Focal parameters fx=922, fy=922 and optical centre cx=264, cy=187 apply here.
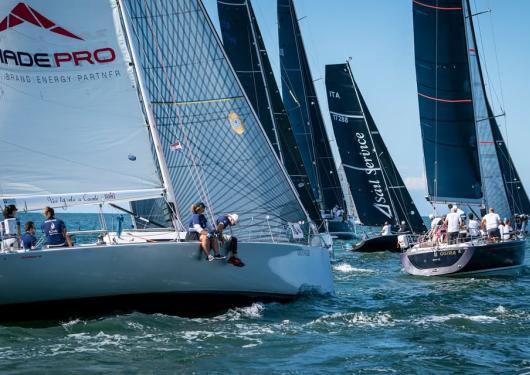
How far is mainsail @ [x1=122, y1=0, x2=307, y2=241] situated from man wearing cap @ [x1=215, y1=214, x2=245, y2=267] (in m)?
1.13

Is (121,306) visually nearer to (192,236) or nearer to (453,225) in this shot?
(192,236)

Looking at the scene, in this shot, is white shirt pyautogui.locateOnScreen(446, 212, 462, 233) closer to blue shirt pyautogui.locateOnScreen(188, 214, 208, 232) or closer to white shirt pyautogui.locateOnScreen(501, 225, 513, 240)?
white shirt pyautogui.locateOnScreen(501, 225, 513, 240)

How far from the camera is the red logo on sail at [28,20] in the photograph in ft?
50.2

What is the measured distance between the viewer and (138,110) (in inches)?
629

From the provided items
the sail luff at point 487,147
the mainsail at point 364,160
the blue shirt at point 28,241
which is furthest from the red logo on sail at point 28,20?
the mainsail at point 364,160

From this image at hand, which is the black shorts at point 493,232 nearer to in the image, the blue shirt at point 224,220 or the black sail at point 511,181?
the blue shirt at point 224,220

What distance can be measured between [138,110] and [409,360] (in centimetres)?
672

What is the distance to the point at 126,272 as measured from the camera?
14398 mm

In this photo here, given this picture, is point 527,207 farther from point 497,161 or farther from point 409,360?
point 409,360

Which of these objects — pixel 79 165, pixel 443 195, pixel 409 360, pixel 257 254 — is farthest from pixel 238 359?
pixel 443 195

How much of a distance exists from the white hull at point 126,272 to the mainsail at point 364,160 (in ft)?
86.9

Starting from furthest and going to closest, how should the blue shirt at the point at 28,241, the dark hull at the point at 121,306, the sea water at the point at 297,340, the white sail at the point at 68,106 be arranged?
1. the white sail at the point at 68,106
2. the blue shirt at the point at 28,241
3. the dark hull at the point at 121,306
4. the sea water at the point at 297,340

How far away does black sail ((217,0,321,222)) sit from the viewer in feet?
107

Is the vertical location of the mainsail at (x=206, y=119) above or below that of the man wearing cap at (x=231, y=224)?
above
